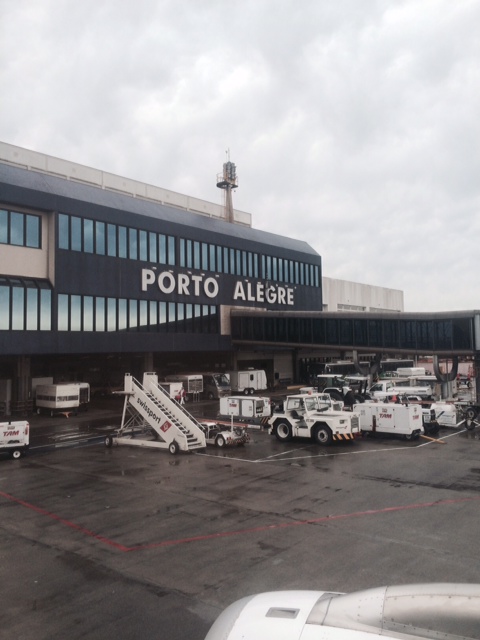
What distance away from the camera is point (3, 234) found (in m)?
38.2

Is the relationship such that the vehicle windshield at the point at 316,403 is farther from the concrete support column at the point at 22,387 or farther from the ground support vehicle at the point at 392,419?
the concrete support column at the point at 22,387

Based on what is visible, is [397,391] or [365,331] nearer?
[397,391]

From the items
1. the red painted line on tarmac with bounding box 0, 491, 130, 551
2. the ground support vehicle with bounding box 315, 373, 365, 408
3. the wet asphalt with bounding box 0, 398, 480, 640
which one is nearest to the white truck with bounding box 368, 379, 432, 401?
the ground support vehicle with bounding box 315, 373, 365, 408

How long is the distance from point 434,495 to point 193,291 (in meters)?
38.4

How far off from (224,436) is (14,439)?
10074 mm

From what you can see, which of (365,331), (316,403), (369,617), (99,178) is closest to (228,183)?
(99,178)

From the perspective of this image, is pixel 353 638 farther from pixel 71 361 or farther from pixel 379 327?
pixel 71 361

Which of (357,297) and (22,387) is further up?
(357,297)

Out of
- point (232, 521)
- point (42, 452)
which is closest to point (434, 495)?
point (232, 521)

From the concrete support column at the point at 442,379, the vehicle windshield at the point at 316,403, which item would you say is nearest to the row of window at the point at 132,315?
the vehicle windshield at the point at 316,403

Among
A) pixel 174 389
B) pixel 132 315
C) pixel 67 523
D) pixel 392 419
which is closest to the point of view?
pixel 67 523

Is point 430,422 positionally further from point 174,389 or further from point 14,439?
point 14,439

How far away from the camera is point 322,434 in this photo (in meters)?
26.7

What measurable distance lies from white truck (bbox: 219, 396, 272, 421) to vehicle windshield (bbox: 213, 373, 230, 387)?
17266mm
